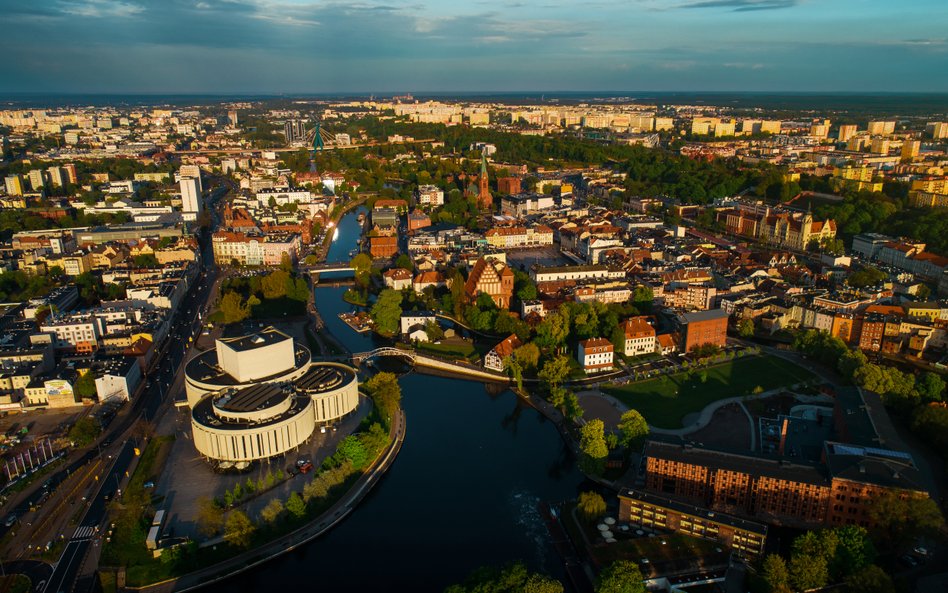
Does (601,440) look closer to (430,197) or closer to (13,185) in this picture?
(430,197)

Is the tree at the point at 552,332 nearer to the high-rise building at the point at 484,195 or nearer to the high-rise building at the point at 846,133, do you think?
the high-rise building at the point at 484,195

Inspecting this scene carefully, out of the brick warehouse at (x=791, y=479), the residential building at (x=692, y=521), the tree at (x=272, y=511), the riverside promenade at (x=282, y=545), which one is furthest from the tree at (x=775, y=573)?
the tree at (x=272, y=511)

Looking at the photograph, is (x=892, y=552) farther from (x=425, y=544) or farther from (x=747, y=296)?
(x=747, y=296)

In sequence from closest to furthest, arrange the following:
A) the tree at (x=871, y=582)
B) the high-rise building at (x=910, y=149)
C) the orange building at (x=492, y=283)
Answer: the tree at (x=871, y=582), the orange building at (x=492, y=283), the high-rise building at (x=910, y=149)

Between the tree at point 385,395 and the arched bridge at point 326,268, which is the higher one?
the arched bridge at point 326,268

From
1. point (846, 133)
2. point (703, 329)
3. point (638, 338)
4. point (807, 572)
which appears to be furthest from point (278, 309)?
point (846, 133)

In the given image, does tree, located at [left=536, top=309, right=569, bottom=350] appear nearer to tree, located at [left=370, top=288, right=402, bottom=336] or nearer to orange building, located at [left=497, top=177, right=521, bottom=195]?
tree, located at [left=370, top=288, right=402, bottom=336]
